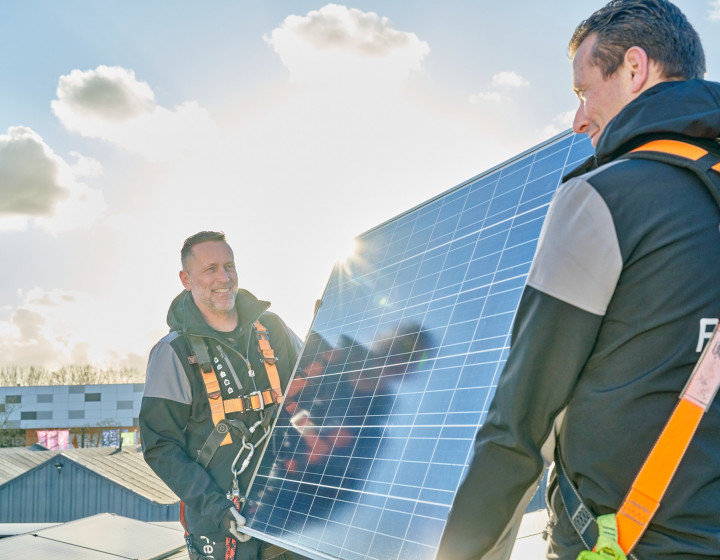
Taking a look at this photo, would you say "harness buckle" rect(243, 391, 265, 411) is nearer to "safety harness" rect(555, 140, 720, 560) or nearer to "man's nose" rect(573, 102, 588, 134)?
"man's nose" rect(573, 102, 588, 134)

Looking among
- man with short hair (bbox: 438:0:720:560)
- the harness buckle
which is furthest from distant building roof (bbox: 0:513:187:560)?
man with short hair (bbox: 438:0:720:560)

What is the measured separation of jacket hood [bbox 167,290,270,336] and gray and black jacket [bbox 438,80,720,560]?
13.2 feet

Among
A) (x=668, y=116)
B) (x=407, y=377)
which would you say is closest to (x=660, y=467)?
(x=668, y=116)

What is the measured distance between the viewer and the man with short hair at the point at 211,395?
525cm

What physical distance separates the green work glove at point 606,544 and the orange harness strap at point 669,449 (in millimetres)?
21

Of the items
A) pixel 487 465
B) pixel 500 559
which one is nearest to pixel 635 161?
pixel 487 465

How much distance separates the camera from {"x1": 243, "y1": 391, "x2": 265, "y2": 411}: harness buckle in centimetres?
561

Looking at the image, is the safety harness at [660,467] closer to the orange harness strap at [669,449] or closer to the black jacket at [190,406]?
the orange harness strap at [669,449]

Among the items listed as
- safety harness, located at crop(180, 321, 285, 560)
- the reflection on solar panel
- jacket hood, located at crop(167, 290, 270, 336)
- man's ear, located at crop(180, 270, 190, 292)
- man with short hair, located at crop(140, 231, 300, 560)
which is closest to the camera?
the reflection on solar panel

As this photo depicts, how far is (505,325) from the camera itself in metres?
3.39

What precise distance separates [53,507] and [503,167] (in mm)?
30298

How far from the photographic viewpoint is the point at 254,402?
562 centimetres

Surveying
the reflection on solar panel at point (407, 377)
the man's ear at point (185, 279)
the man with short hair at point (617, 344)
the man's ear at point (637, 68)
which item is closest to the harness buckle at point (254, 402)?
the reflection on solar panel at point (407, 377)

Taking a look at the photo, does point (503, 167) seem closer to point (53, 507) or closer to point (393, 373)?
point (393, 373)
